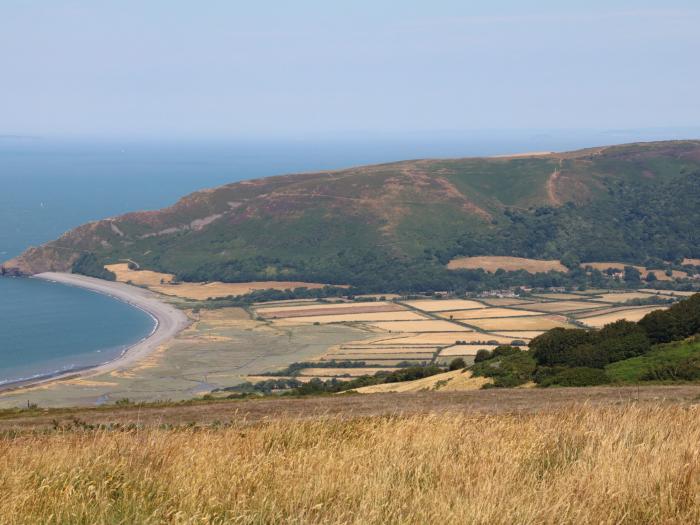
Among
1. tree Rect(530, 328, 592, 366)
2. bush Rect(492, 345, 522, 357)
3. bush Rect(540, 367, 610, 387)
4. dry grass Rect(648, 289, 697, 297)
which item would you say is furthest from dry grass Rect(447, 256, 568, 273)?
bush Rect(540, 367, 610, 387)

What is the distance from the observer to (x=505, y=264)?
185500 mm

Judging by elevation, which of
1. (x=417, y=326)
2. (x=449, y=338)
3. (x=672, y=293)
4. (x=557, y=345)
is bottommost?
(x=672, y=293)

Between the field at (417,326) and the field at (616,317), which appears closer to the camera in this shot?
the field at (616,317)

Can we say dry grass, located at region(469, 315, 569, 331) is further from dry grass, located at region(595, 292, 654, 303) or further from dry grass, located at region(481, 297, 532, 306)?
dry grass, located at region(595, 292, 654, 303)

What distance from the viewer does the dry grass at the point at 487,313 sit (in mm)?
133750

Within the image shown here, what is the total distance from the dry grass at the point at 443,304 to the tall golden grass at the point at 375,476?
132144 millimetres

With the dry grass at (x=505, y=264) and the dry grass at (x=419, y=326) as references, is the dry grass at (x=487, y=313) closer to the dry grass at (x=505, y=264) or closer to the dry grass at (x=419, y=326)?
the dry grass at (x=419, y=326)

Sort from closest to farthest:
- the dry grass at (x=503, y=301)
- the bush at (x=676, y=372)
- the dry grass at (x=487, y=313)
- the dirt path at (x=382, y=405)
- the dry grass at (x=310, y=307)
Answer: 1. the dirt path at (x=382, y=405)
2. the bush at (x=676, y=372)
3. the dry grass at (x=487, y=313)
4. the dry grass at (x=310, y=307)
5. the dry grass at (x=503, y=301)

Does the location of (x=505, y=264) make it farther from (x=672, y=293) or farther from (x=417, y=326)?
(x=417, y=326)

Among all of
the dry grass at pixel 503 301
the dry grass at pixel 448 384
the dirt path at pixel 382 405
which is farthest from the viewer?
the dry grass at pixel 503 301

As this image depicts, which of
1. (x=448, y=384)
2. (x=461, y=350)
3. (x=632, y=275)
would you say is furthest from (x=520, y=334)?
(x=448, y=384)

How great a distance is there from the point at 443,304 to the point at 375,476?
142 metres

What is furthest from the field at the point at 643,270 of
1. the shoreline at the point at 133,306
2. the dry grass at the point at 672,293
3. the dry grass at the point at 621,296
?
the shoreline at the point at 133,306

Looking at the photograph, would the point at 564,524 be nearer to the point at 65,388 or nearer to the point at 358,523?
the point at 358,523
